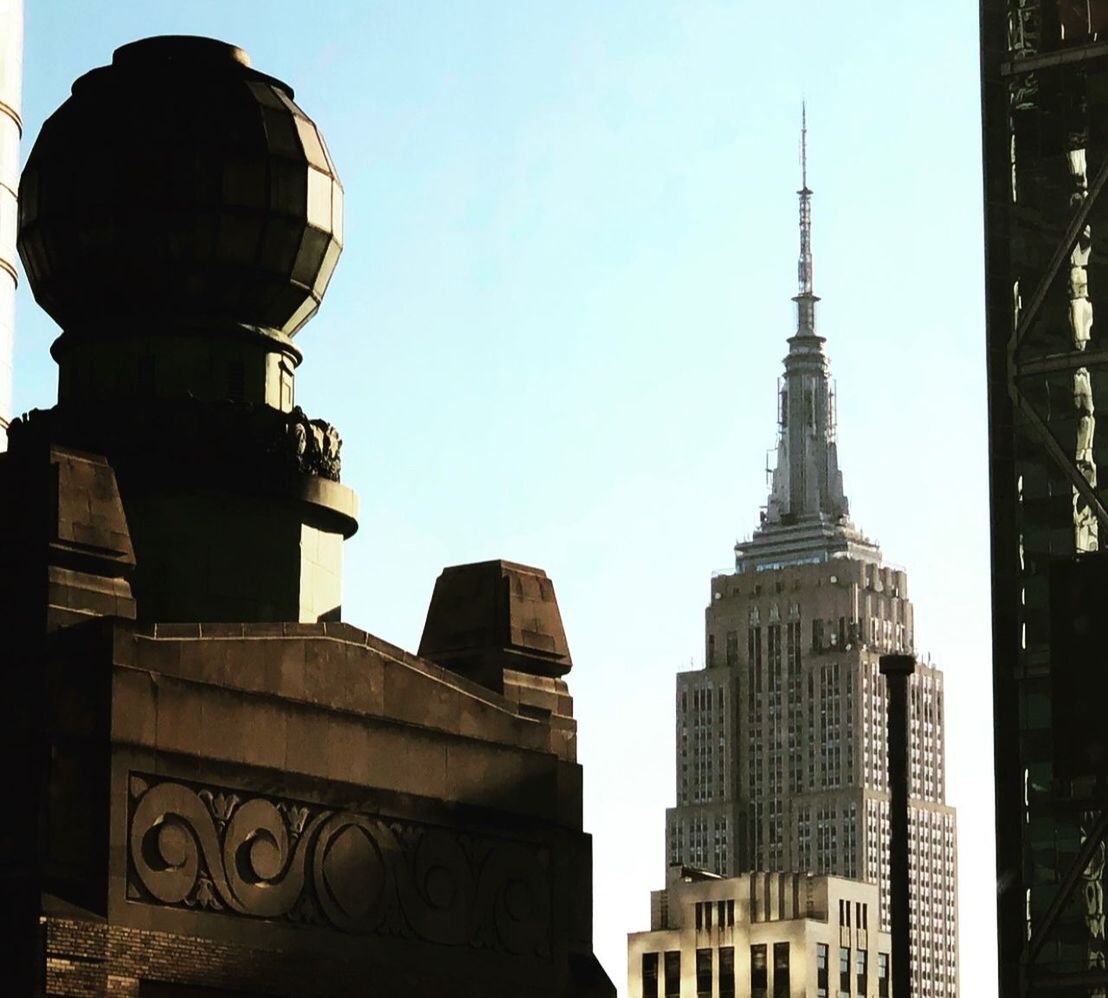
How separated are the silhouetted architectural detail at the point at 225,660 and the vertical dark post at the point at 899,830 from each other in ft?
13.0

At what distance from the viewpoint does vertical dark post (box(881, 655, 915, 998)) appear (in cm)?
3900

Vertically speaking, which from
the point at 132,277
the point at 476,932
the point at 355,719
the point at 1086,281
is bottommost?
the point at 476,932

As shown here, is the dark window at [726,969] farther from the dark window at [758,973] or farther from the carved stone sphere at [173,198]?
the carved stone sphere at [173,198]

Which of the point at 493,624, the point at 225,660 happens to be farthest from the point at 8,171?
the point at 225,660

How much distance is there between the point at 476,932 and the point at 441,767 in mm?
2121

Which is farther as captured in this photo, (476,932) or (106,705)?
(476,932)

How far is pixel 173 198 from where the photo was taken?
3988 centimetres

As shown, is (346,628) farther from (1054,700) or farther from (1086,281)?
(1086,281)

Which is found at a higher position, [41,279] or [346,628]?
[41,279]

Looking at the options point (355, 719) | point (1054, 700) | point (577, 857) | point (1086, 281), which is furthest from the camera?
point (1086, 281)

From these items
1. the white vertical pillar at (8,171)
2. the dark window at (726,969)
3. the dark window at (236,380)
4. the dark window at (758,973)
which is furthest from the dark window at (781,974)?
the dark window at (236,380)

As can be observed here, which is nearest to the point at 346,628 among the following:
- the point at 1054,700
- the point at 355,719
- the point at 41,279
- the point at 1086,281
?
the point at 355,719

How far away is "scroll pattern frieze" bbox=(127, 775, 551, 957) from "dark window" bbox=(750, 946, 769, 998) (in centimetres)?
16054

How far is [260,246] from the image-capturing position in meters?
40.5
